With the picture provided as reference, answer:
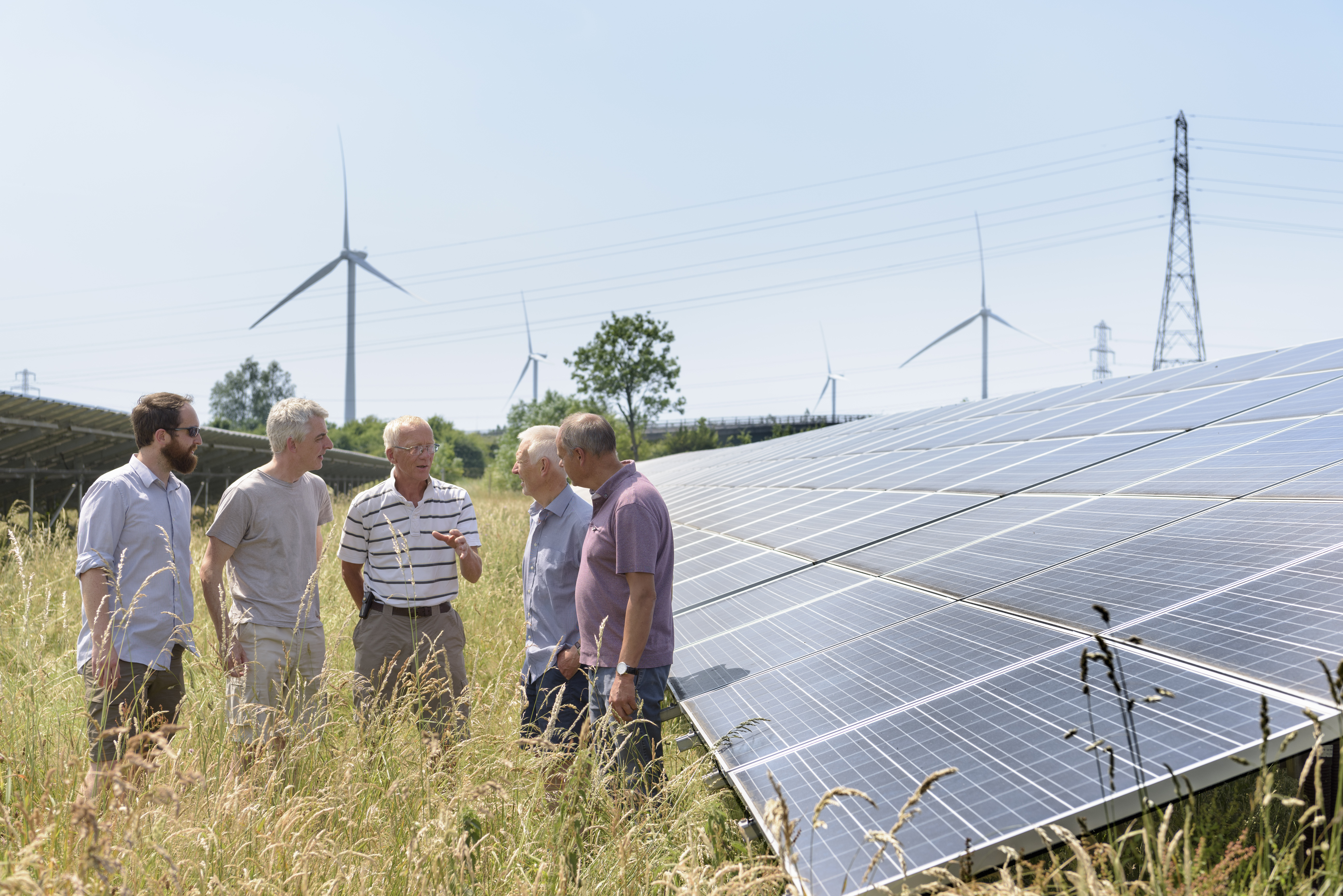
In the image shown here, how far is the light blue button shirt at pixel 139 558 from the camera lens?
4504 millimetres

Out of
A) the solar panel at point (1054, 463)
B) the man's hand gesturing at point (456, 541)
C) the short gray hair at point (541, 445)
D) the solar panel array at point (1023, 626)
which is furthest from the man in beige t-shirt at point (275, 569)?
the solar panel at point (1054, 463)

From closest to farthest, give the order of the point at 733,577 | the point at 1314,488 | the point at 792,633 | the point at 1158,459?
1. the point at 1314,488
2. the point at 792,633
3. the point at 1158,459
4. the point at 733,577

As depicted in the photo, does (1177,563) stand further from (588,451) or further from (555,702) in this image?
(555,702)

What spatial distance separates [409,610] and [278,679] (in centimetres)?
86

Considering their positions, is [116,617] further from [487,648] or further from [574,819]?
[487,648]

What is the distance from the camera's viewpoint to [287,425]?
5.22 metres

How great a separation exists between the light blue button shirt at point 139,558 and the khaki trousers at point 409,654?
1.01 metres

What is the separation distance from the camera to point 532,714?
4.97 m

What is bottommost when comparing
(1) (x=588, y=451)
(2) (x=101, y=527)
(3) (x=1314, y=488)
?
(2) (x=101, y=527)

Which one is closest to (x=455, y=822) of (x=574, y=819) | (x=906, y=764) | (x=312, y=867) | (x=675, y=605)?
(x=312, y=867)

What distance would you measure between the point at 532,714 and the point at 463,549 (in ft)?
3.57

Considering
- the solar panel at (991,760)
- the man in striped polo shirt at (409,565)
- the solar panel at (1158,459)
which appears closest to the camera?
the solar panel at (991,760)

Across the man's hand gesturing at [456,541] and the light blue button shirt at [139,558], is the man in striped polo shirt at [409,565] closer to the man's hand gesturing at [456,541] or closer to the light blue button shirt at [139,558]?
the man's hand gesturing at [456,541]

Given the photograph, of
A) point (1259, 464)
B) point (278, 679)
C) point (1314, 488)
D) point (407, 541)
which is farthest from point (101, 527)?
point (1259, 464)
